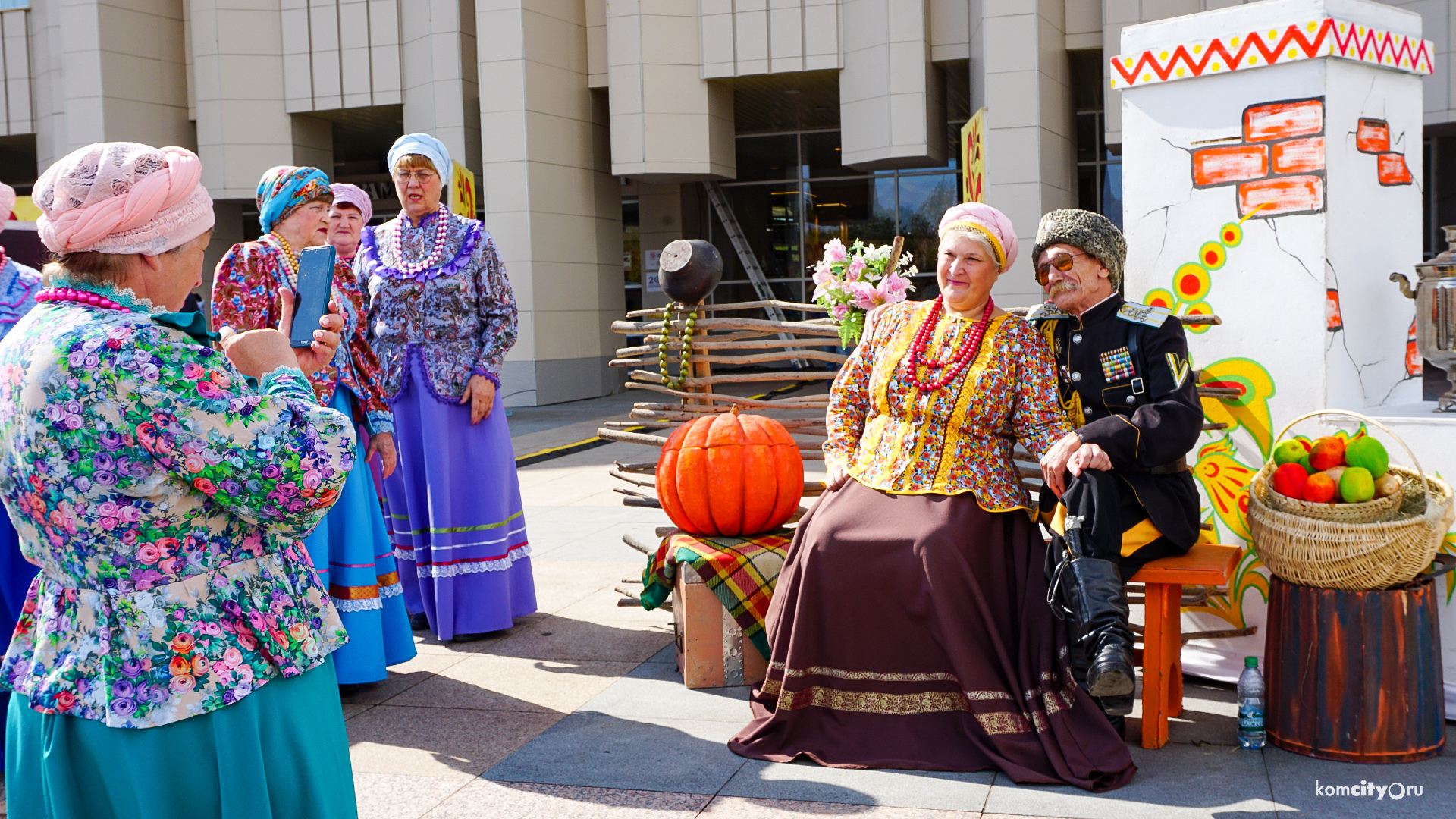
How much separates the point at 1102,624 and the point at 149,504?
8.24 ft

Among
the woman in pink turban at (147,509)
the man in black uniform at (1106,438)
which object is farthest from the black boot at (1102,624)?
the woman in pink turban at (147,509)

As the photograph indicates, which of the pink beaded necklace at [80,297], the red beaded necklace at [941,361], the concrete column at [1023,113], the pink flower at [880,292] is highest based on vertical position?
the concrete column at [1023,113]

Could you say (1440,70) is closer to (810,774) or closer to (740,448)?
(740,448)

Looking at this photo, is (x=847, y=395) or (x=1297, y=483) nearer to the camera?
(x=1297, y=483)

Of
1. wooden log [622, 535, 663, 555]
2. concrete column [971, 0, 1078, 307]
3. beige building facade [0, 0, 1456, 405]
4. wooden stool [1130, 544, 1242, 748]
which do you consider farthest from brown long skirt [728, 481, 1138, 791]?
beige building facade [0, 0, 1456, 405]

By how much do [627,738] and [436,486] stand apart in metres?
1.67

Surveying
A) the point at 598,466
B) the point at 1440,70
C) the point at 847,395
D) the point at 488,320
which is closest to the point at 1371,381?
the point at 847,395

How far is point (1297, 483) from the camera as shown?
359 centimetres

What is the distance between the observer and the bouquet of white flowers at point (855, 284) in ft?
15.6

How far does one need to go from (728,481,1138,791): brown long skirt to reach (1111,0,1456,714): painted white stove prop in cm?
107

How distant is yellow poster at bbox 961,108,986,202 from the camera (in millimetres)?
5477

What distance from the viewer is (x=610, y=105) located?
637 inches

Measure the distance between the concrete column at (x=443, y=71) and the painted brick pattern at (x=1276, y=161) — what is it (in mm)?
13108

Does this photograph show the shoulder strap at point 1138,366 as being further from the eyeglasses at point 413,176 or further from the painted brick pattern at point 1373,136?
the eyeglasses at point 413,176
